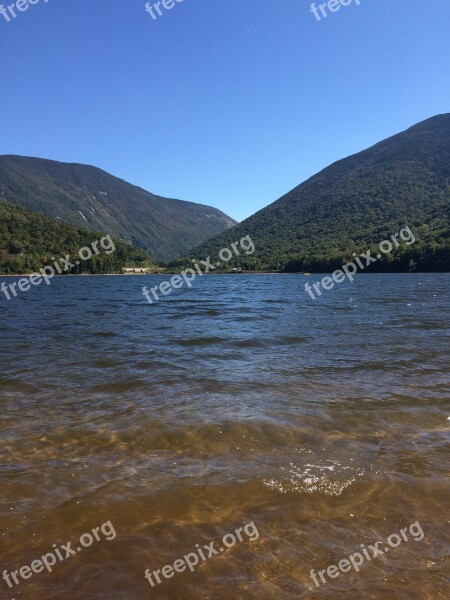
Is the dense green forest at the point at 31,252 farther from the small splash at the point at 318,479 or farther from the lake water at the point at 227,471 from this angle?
the small splash at the point at 318,479

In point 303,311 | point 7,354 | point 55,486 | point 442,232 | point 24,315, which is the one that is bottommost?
point 442,232

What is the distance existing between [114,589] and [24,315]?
81.8ft


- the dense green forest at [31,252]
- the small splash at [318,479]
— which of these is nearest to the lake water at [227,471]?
the small splash at [318,479]

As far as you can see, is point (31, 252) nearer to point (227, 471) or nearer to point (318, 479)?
point (227, 471)

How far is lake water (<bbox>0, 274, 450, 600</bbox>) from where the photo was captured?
361cm

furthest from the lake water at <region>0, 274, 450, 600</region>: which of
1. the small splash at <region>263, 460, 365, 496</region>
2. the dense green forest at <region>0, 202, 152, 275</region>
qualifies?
the dense green forest at <region>0, 202, 152, 275</region>

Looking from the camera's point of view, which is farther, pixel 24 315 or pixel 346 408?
pixel 24 315

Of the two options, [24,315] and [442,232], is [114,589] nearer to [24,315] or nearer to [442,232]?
[24,315]

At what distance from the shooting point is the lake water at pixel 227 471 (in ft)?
11.9

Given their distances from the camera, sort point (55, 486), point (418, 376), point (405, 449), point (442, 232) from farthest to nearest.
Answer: point (442, 232) < point (418, 376) < point (405, 449) < point (55, 486)

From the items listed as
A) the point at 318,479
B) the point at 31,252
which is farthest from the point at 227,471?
the point at 31,252

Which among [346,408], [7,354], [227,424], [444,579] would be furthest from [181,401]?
[7,354]

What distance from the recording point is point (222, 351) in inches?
546

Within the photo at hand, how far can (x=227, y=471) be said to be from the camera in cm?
550
